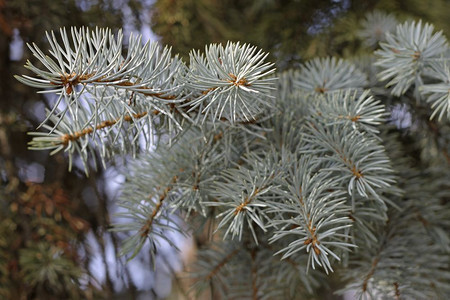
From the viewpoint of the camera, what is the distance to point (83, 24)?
70 cm

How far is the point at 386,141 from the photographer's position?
51 centimetres

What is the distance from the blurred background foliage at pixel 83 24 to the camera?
2.23ft

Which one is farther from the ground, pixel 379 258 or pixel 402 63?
pixel 402 63

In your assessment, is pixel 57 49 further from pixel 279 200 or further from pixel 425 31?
pixel 425 31

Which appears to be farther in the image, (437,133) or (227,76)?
(437,133)

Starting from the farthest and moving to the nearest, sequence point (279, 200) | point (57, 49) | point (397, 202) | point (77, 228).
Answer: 1. point (77, 228)
2. point (397, 202)
3. point (279, 200)
4. point (57, 49)

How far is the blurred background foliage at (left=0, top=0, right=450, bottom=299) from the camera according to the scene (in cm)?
68

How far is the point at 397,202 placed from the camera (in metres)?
0.49

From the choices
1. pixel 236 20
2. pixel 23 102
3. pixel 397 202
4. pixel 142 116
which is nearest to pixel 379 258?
pixel 397 202

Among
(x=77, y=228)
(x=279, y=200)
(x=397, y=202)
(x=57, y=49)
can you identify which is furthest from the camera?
(x=77, y=228)

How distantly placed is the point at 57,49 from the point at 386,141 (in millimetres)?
356

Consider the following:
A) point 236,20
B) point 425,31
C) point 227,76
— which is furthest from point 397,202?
point 236,20

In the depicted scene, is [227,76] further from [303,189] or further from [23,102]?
[23,102]

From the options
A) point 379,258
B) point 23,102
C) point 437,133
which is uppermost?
point 23,102
